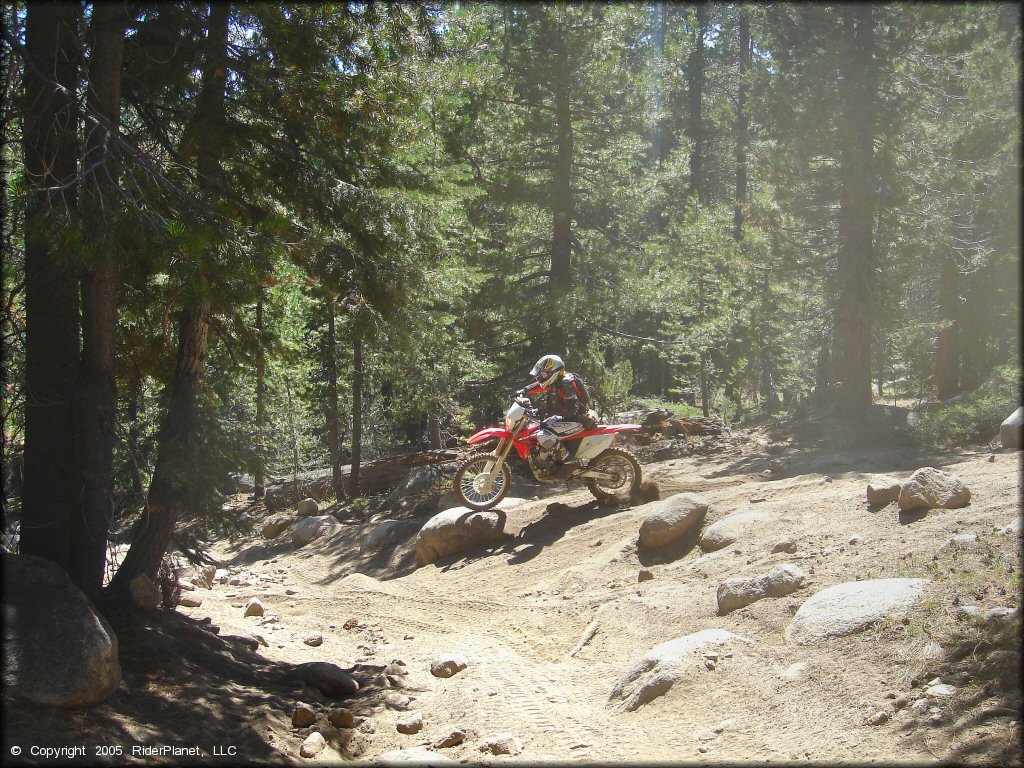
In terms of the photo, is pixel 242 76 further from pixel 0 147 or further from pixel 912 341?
pixel 912 341

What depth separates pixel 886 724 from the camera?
439 cm

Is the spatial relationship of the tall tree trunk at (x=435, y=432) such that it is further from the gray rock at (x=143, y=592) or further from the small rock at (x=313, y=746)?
the small rock at (x=313, y=746)

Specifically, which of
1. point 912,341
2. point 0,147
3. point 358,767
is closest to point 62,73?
point 0,147

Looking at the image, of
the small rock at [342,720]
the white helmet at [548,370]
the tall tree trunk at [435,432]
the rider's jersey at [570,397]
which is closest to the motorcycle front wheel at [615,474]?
the rider's jersey at [570,397]

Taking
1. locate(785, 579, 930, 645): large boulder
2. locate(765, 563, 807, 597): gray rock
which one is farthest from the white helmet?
locate(785, 579, 930, 645): large boulder

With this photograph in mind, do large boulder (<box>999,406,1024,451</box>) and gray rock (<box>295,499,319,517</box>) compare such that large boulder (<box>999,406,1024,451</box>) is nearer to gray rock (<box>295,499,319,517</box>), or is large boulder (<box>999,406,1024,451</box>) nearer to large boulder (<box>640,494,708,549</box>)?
large boulder (<box>640,494,708,549</box>)

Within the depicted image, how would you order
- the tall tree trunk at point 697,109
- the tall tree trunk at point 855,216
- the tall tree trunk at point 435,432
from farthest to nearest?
the tall tree trunk at point 697,109, the tall tree trunk at point 435,432, the tall tree trunk at point 855,216

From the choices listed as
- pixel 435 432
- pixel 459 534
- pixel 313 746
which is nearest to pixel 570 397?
pixel 459 534

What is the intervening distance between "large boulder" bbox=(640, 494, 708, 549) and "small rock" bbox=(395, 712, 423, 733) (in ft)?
13.0

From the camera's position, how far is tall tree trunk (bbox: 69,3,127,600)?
6.25m

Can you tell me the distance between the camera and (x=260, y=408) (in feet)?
55.7

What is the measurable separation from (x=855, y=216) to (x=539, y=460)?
939 cm

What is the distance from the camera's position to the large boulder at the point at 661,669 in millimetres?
5512

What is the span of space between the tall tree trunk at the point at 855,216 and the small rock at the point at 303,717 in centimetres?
1428
